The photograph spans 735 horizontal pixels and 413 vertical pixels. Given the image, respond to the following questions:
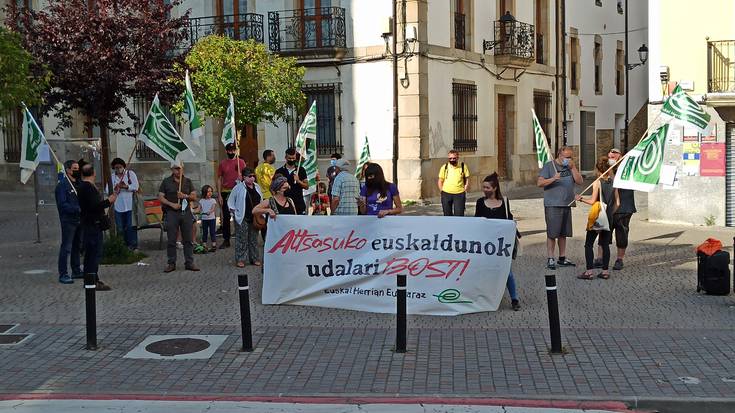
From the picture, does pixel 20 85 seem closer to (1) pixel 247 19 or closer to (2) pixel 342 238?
(2) pixel 342 238

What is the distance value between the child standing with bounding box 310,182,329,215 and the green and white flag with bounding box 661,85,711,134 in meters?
7.40

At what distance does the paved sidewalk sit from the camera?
24.3ft

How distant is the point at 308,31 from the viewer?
79.1 feet

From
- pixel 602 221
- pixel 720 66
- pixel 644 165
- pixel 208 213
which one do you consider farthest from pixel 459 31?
pixel 602 221

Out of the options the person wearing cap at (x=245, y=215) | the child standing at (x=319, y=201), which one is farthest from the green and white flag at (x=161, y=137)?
the child standing at (x=319, y=201)

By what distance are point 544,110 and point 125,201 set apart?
18893mm

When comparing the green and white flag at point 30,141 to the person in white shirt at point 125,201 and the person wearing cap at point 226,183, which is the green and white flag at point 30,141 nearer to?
the person in white shirt at point 125,201

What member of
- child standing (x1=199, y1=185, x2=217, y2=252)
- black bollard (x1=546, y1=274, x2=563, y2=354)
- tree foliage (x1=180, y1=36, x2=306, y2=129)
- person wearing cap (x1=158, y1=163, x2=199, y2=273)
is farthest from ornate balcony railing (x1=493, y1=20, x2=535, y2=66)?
black bollard (x1=546, y1=274, x2=563, y2=354)

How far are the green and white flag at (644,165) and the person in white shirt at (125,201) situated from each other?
8.01 m

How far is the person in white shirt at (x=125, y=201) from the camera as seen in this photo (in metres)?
14.9

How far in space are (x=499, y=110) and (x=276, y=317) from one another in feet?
63.4

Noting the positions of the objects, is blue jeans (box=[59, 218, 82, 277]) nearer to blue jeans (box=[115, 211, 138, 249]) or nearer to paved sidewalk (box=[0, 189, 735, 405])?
paved sidewalk (box=[0, 189, 735, 405])

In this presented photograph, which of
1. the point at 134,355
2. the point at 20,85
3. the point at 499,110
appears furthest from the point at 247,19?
the point at 134,355

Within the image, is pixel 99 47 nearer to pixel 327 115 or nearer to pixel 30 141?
pixel 30 141
